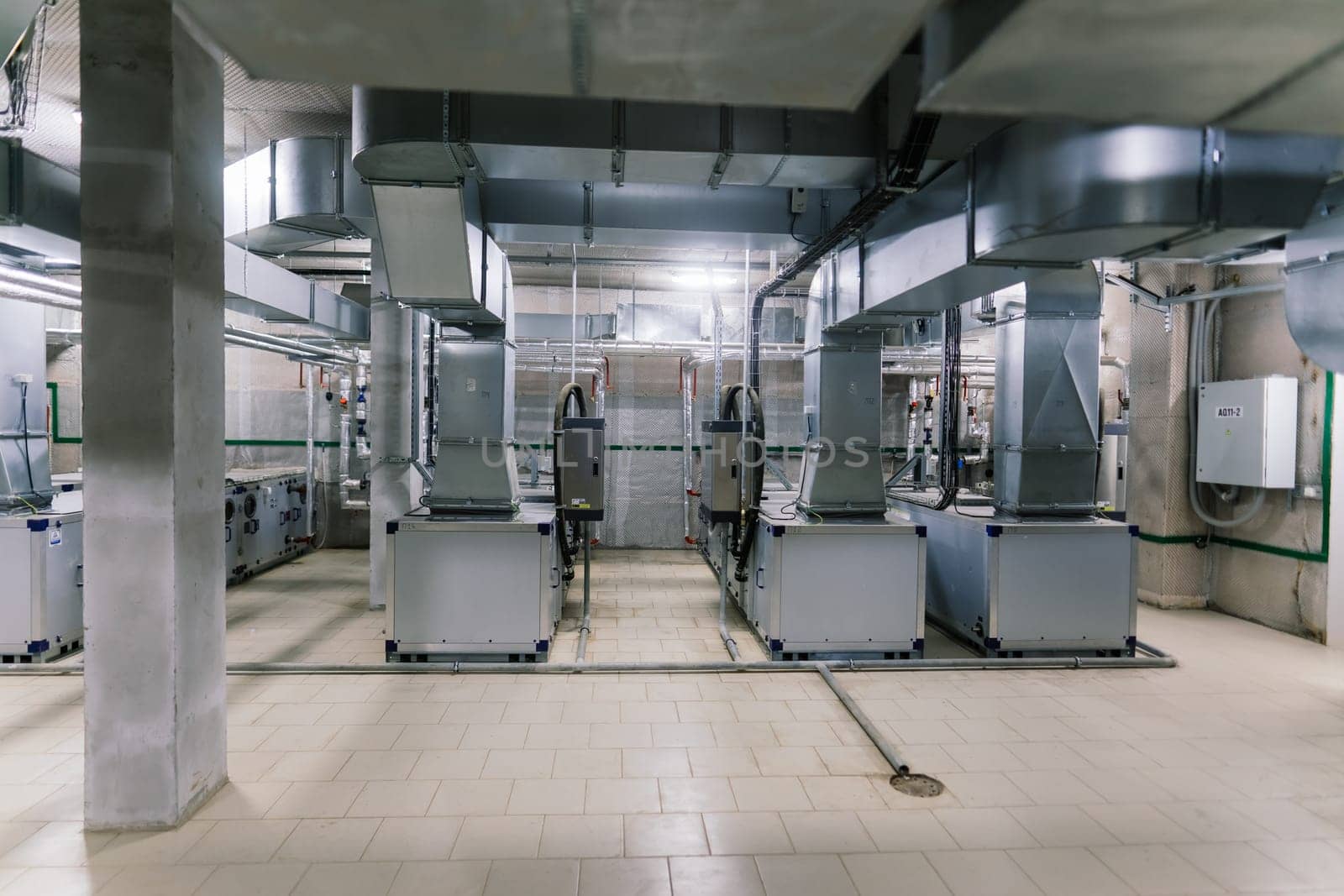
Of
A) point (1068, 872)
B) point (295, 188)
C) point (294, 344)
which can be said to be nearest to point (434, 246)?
point (295, 188)

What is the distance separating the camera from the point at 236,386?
8500 millimetres

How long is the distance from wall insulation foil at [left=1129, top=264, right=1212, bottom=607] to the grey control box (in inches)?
→ 205

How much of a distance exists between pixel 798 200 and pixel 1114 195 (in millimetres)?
2642

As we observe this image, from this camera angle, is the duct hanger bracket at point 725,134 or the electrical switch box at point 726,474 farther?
the electrical switch box at point 726,474

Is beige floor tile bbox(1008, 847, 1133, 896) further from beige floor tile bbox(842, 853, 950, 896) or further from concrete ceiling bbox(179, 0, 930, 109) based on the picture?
concrete ceiling bbox(179, 0, 930, 109)

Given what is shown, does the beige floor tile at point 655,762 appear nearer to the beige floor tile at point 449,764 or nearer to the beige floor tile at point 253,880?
the beige floor tile at point 449,764

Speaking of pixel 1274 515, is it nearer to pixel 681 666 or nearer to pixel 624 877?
pixel 681 666

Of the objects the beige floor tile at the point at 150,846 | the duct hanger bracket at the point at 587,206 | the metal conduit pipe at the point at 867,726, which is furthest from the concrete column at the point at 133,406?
the metal conduit pipe at the point at 867,726

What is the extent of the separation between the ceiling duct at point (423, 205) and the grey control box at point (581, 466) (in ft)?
3.52

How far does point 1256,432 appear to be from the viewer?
5.22 meters

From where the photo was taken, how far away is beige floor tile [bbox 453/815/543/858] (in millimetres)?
2385

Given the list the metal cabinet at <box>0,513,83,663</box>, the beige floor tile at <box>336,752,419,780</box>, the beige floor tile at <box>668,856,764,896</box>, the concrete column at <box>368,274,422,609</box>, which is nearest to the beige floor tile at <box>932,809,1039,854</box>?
the beige floor tile at <box>668,856,764,896</box>

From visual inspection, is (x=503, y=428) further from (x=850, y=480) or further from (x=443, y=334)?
(x=850, y=480)

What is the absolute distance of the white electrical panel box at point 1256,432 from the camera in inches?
203
